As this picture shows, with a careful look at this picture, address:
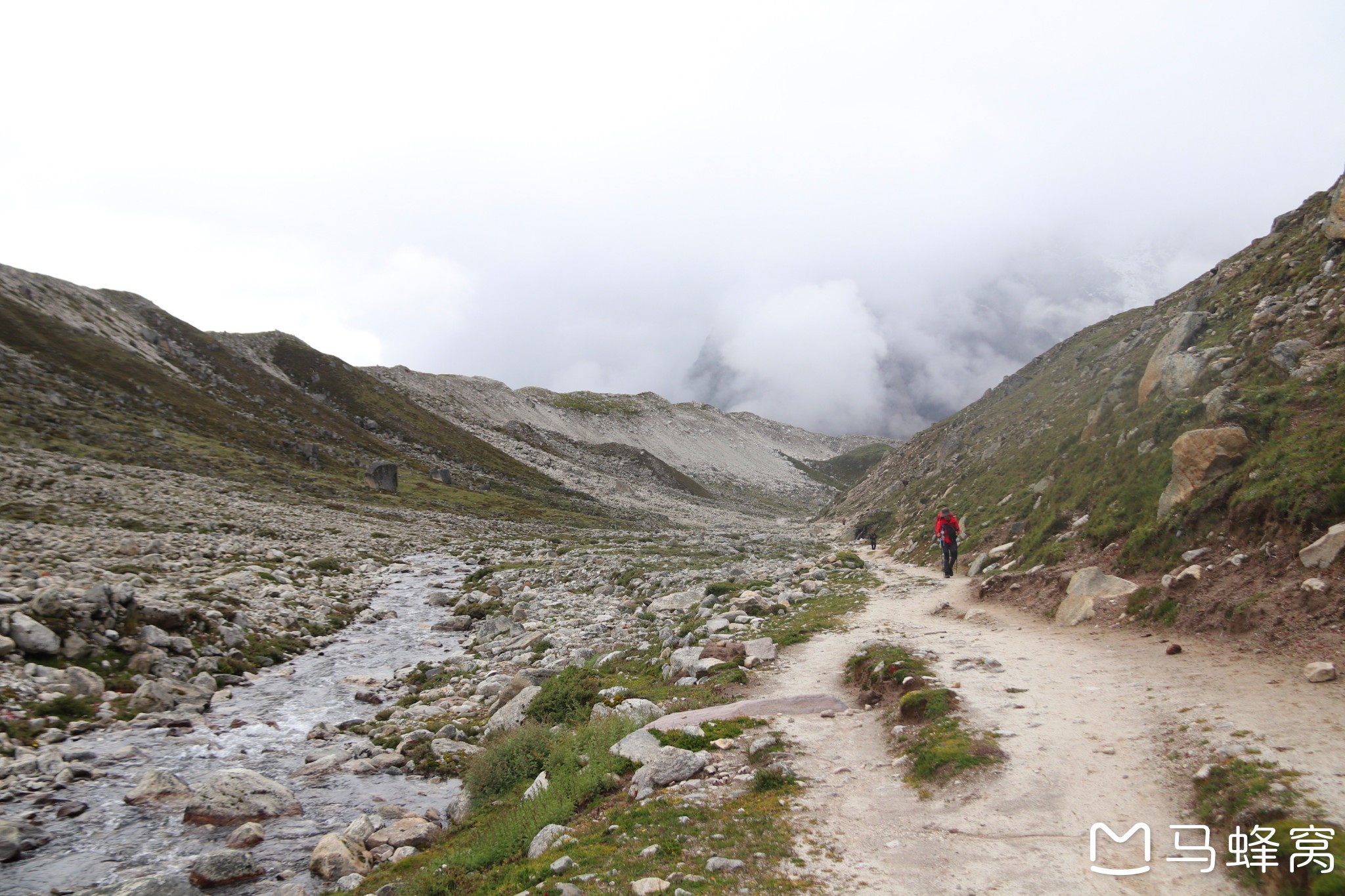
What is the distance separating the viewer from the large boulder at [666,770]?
10.2 metres

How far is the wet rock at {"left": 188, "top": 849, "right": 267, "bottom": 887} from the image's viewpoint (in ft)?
29.8

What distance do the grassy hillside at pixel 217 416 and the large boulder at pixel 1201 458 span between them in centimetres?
6765

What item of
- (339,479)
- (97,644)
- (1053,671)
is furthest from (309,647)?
(339,479)

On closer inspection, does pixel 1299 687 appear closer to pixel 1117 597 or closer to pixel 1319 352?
pixel 1117 597


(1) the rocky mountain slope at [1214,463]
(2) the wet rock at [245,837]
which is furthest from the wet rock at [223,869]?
(1) the rocky mountain slope at [1214,463]

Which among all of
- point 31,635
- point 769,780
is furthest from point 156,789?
point 769,780

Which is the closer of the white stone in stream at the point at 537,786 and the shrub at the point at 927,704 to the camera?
the white stone in stream at the point at 537,786

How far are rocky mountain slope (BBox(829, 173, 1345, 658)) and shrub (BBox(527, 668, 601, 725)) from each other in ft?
44.4

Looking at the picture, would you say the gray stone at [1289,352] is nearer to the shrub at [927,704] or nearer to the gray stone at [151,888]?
the shrub at [927,704]

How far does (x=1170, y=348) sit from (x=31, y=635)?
40.2 m

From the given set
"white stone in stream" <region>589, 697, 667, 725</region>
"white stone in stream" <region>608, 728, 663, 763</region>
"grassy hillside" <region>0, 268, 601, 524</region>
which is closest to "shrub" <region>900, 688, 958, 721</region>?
"white stone in stream" <region>608, 728, 663, 763</region>

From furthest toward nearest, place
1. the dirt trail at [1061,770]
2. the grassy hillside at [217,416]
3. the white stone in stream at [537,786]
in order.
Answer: the grassy hillside at [217,416] → the white stone in stream at [537,786] → the dirt trail at [1061,770]

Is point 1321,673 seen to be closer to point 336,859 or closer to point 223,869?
point 336,859

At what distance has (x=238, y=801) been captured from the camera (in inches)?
442
